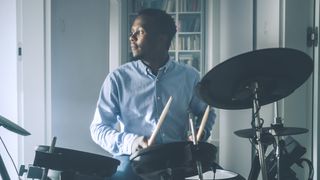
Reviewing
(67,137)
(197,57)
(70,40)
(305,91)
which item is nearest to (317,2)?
(305,91)

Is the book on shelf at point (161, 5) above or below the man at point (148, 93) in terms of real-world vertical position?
above

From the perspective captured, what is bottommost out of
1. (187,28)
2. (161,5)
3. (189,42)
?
(189,42)

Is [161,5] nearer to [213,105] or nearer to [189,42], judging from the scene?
[189,42]

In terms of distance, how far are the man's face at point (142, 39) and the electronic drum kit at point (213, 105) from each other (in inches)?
24.2

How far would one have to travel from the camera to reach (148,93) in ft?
6.10

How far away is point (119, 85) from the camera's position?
187 centimetres

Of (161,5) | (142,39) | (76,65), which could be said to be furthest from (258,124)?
(161,5)

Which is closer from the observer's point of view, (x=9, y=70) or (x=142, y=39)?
(x=142, y=39)

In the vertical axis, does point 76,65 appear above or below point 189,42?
below

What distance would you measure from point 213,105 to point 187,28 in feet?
12.7

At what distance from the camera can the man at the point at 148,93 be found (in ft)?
5.98

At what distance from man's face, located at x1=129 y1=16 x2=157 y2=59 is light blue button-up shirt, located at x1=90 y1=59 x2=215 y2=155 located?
65mm

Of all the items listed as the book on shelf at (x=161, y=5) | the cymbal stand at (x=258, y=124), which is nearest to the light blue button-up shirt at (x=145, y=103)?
the cymbal stand at (x=258, y=124)

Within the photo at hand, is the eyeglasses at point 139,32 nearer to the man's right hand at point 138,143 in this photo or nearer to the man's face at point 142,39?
the man's face at point 142,39
